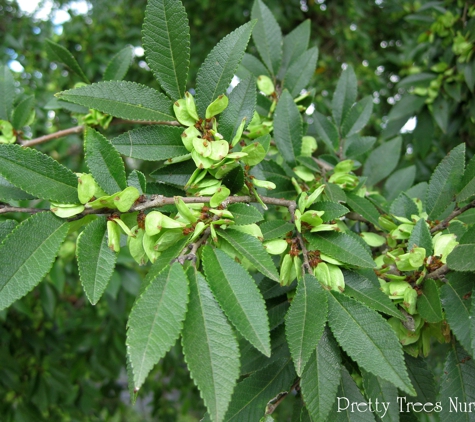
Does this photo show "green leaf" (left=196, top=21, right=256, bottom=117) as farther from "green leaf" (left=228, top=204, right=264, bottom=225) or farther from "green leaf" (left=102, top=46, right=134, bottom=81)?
"green leaf" (left=102, top=46, right=134, bottom=81)

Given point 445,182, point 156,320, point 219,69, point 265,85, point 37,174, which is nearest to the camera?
point 156,320

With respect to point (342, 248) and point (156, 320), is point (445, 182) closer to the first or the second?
point (342, 248)

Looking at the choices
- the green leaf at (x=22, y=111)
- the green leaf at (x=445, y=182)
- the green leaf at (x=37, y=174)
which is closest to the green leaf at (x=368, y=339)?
the green leaf at (x=445, y=182)

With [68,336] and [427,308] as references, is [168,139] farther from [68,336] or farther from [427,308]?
[68,336]

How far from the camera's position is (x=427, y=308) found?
2.37ft

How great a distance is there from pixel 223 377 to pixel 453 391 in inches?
18.6

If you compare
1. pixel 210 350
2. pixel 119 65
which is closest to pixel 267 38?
pixel 119 65

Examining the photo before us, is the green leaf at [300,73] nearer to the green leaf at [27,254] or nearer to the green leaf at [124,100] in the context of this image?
the green leaf at [124,100]

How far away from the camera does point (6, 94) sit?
1.14 meters

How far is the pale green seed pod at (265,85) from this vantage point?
3.68 ft

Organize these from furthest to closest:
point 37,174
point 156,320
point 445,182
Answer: point 445,182 < point 37,174 < point 156,320

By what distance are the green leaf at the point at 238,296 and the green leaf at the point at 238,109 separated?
0.25m

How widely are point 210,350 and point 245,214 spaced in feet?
0.77

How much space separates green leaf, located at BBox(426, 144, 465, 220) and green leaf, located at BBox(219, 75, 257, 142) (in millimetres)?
455
